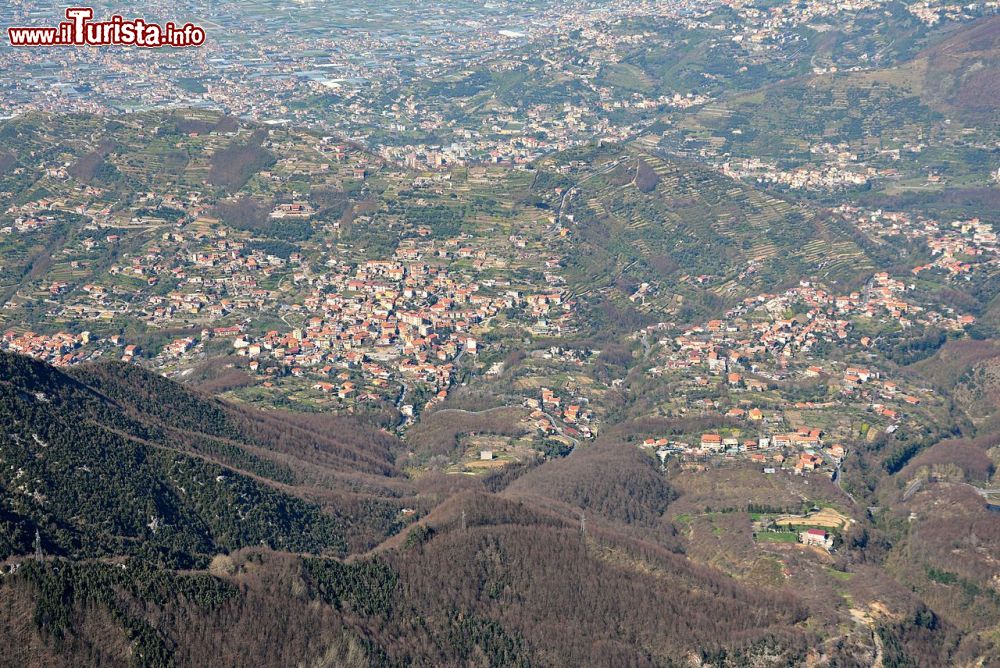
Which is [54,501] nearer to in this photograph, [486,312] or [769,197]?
[486,312]

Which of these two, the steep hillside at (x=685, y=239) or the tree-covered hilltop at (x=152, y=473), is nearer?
the tree-covered hilltop at (x=152, y=473)

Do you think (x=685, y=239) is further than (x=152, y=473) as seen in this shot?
Yes

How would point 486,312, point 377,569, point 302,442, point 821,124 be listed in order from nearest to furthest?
point 377,569
point 302,442
point 486,312
point 821,124

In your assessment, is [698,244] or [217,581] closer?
[217,581]

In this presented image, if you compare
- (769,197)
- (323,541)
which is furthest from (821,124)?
(323,541)

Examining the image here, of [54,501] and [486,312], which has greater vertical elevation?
[54,501]

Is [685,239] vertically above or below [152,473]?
below

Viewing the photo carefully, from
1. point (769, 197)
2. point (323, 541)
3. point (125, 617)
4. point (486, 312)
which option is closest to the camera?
point (125, 617)

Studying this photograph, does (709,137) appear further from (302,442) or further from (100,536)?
(100,536)

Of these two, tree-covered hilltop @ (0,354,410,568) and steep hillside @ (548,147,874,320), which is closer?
tree-covered hilltop @ (0,354,410,568)
